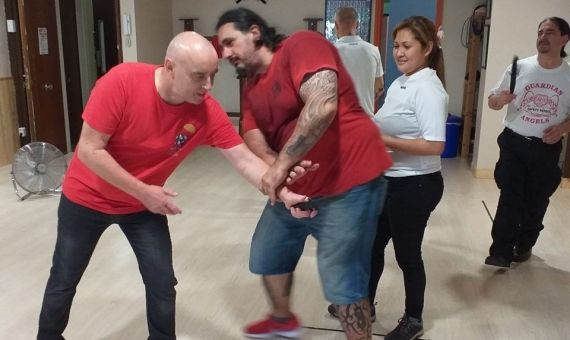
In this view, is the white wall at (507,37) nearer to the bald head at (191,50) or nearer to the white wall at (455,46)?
the white wall at (455,46)

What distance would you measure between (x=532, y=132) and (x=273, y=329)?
5.89 ft

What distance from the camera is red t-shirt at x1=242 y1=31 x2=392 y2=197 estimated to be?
1.65m

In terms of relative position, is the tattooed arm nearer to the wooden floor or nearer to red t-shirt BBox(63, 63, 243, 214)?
red t-shirt BBox(63, 63, 243, 214)

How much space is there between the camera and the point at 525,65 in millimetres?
3061

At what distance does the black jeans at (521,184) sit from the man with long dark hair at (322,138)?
1550 millimetres

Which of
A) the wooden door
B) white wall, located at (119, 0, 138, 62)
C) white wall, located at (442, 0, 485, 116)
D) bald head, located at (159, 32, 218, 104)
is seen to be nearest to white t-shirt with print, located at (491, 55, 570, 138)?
bald head, located at (159, 32, 218, 104)

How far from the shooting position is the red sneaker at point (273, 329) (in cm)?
228

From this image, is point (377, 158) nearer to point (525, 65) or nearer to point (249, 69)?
point (249, 69)

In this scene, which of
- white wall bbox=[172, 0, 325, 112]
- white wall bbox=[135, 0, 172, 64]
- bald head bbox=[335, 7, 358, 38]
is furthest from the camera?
white wall bbox=[172, 0, 325, 112]

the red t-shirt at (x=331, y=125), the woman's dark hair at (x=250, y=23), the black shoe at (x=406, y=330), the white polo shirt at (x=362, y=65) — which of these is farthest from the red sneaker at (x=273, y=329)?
the white polo shirt at (x=362, y=65)

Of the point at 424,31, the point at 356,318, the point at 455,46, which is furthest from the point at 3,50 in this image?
the point at 455,46

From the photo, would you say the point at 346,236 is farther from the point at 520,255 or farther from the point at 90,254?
the point at 520,255

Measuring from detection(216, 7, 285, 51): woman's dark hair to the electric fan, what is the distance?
3.17m

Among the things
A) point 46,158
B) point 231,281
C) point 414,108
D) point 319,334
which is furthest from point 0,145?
point 414,108
